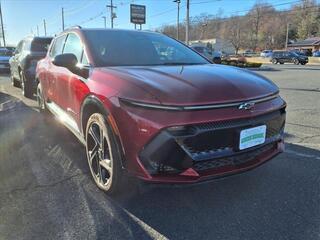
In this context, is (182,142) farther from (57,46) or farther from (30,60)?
(30,60)

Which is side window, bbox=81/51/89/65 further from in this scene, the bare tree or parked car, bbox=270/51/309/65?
the bare tree

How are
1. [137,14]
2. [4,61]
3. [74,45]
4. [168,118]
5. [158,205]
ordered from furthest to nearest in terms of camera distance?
[137,14]
[4,61]
[74,45]
[158,205]
[168,118]

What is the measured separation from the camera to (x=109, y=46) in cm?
416

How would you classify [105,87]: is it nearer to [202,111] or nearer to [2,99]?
[202,111]

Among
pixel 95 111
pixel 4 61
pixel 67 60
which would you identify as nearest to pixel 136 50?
pixel 67 60

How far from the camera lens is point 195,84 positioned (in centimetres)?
303

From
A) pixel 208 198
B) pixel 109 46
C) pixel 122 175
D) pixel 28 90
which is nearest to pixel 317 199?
pixel 208 198

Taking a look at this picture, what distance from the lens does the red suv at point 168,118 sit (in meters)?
2.75

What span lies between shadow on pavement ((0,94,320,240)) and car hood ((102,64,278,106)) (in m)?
0.71

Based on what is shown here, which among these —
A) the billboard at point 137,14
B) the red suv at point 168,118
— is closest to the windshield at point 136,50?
the red suv at point 168,118

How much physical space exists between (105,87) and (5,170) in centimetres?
187

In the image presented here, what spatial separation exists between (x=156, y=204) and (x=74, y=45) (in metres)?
2.42

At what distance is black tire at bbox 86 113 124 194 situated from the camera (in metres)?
3.12

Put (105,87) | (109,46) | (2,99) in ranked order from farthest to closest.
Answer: (2,99), (109,46), (105,87)
